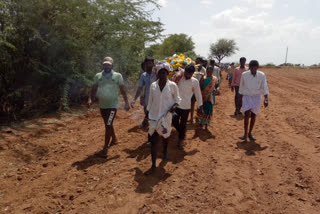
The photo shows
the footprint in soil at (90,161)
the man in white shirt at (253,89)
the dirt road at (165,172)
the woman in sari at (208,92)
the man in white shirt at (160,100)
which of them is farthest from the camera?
the woman in sari at (208,92)

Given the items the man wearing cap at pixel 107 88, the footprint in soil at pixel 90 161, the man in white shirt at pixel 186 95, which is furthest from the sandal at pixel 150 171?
the man in white shirt at pixel 186 95

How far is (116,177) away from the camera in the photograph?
4.43 meters

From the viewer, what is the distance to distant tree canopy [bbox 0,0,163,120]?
769 cm

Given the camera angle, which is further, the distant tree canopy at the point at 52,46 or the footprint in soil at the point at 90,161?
the distant tree canopy at the point at 52,46

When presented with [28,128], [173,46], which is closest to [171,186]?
[28,128]

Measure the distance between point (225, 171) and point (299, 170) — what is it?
1239mm

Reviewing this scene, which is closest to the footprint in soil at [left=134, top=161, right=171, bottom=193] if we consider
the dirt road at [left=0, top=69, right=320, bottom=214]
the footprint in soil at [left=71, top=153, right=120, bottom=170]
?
the dirt road at [left=0, top=69, right=320, bottom=214]

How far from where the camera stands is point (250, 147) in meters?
5.75

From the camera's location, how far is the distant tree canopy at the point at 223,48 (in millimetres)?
57781

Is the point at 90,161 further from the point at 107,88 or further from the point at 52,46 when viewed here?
the point at 52,46

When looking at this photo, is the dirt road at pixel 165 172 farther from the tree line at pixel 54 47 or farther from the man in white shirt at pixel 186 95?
the tree line at pixel 54 47

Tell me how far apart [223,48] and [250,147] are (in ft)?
181

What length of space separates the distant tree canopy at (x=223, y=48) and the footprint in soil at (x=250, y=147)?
53699 mm

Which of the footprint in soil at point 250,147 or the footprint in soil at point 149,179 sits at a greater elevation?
the footprint in soil at point 250,147
